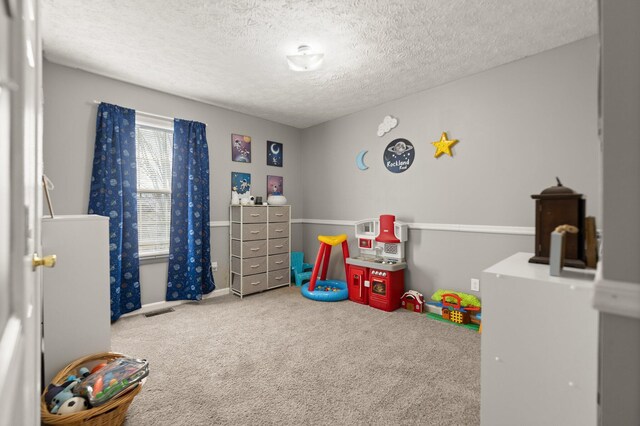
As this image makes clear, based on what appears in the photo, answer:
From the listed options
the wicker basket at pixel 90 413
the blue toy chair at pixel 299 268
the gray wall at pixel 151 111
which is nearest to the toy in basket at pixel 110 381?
the wicker basket at pixel 90 413

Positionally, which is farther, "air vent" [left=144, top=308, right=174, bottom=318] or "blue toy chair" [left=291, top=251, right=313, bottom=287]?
"blue toy chair" [left=291, top=251, right=313, bottom=287]

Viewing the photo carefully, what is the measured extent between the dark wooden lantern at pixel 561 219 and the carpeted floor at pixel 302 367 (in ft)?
3.46

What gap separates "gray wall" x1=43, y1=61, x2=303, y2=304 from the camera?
271 centimetres

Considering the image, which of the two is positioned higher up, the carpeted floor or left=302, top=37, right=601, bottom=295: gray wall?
left=302, top=37, right=601, bottom=295: gray wall

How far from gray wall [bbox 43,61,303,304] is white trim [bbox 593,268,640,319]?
368 centimetres

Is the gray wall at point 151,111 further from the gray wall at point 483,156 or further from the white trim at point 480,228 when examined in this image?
the white trim at point 480,228

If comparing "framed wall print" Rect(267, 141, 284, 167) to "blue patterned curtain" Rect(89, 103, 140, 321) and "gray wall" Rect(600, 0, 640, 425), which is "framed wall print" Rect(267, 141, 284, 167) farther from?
"gray wall" Rect(600, 0, 640, 425)

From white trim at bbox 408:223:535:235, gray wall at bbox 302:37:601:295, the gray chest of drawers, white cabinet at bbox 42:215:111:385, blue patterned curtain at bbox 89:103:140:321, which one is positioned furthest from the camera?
the gray chest of drawers

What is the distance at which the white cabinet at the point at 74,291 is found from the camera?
5.13 ft

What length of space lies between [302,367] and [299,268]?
2382mm

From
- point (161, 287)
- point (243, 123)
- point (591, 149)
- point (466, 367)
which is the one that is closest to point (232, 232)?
point (161, 287)

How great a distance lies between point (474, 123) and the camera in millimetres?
2910

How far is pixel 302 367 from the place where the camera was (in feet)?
6.75

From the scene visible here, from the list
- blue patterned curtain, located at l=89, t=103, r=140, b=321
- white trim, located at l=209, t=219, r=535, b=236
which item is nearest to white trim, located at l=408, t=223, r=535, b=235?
white trim, located at l=209, t=219, r=535, b=236
